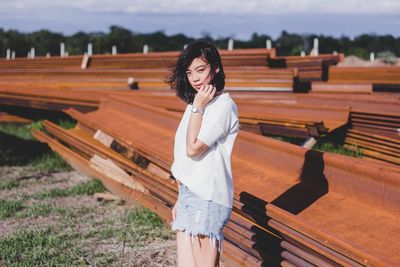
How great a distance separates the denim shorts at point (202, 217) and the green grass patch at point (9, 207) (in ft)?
9.75

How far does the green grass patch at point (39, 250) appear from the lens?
3680 mm

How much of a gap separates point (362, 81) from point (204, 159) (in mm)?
6689

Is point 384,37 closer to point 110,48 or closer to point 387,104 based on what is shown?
point 110,48

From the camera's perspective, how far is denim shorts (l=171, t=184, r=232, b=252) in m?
2.32

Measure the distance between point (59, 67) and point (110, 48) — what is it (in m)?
31.4

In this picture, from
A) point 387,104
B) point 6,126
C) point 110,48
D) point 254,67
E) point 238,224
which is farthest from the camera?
point 110,48

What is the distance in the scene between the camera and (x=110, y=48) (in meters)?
41.7

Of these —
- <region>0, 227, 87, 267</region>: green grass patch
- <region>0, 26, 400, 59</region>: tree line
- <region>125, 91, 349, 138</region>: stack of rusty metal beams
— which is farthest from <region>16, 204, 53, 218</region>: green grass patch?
<region>0, 26, 400, 59</region>: tree line

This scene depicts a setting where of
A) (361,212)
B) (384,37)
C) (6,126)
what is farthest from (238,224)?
(384,37)

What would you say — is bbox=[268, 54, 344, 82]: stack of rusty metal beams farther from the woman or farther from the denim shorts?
the denim shorts

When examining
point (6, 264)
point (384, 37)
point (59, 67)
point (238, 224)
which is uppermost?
point (384, 37)

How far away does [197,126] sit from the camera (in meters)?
2.29

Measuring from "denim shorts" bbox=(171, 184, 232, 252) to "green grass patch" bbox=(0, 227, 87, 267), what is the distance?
1577 millimetres

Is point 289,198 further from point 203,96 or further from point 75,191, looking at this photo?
point 75,191
